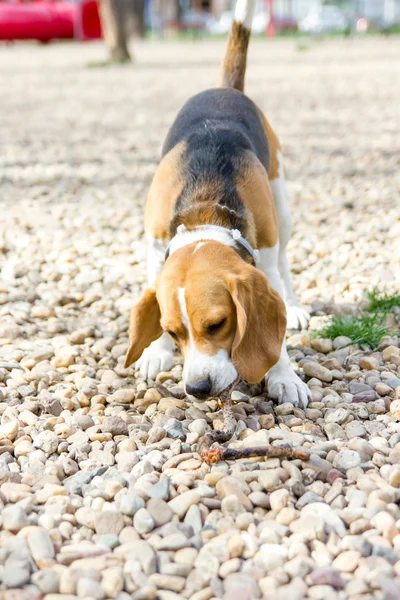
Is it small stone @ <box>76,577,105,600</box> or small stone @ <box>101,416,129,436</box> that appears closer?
small stone @ <box>76,577,105,600</box>

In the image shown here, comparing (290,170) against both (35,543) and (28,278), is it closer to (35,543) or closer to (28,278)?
(28,278)

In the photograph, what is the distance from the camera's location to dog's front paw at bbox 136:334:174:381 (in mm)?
3961

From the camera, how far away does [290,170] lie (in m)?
Answer: 8.04

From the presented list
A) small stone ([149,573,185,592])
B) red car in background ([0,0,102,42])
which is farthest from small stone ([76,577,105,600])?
red car in background ([0,0,102,42])

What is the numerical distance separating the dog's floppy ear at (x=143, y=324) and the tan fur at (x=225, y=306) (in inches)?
5.6

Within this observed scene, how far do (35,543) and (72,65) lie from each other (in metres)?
19.7

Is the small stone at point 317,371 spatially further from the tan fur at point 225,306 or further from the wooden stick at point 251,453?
the wooden stick at point 251,453

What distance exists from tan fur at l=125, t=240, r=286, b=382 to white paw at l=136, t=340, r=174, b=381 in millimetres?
593

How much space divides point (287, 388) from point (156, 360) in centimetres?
77

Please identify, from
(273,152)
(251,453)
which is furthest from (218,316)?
(273,152)

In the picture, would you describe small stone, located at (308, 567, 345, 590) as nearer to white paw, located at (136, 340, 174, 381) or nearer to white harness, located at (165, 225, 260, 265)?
white harness, located at (165, 225, 260, 265)

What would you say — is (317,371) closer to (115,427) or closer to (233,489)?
(115,427)

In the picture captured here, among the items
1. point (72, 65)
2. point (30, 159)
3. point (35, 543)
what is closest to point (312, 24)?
point (72, 65)

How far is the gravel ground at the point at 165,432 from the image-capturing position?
7.69 feet
